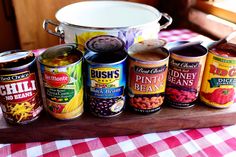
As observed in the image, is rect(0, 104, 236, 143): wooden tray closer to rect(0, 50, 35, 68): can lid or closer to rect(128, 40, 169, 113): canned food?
rect(128, 40, 169, 113): canned food

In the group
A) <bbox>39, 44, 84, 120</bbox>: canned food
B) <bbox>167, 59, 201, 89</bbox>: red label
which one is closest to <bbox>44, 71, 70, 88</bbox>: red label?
<bbox>39, 44, 84, 120</bbox>: canned food

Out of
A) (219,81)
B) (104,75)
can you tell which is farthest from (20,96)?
(219,81)

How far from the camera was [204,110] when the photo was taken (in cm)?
60

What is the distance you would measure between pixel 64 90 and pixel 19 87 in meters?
0.09

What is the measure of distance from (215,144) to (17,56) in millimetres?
475

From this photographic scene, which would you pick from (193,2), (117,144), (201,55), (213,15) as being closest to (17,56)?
(117,144)

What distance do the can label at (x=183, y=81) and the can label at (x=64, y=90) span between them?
0.21 m

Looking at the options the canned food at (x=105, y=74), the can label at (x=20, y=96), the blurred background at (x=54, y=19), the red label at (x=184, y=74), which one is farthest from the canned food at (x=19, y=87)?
the blurred background at (x=54, y=19)

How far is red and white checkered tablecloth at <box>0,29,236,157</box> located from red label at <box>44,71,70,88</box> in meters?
0.15

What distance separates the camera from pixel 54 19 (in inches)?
62.1

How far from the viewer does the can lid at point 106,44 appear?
52 centimetres

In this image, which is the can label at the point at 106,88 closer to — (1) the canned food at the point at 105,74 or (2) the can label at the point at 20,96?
(1) the canned food at the point at 105,74

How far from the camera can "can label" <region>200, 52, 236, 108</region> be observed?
0.54 metres

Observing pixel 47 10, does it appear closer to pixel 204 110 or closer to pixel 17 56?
pixel 17 56
